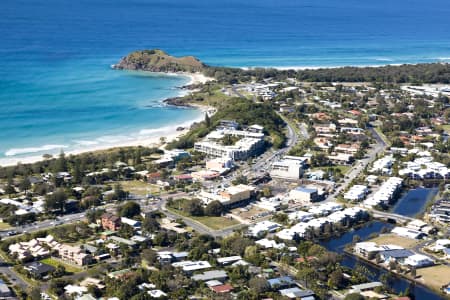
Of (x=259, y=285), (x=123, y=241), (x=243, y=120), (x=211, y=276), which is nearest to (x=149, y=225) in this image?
(x=123, y=241)

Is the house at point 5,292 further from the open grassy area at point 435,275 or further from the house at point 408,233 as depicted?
the house at point 408,233

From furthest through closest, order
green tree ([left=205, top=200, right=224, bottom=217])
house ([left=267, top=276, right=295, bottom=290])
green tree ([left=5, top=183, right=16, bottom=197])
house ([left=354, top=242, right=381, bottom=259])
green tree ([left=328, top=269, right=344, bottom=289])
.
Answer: green tree ([left=5, top=183, right=16, bottom=197]) → green tree ([left=205, top=200, right=224, bottom=217]) → house ([left=354, top=242, right=381, bottom=259]) → green tree ([left=328, top=269, right=344, bottom=289]) → house ([left=267, top=276, right=295, bottom=290])

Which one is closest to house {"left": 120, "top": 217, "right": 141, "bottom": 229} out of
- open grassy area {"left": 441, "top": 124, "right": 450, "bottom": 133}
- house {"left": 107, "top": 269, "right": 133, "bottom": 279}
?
house {"left": 107, "top": 269, "right": 133, "bottom": 279}

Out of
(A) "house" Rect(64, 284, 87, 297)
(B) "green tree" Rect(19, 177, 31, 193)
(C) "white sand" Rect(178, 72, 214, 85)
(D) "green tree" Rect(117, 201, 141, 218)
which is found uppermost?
(C) "white sand" Rect(178, 72, 214, 85)

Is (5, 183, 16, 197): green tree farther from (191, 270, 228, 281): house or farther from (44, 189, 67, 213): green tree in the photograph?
(191, 270, 228, 281): house

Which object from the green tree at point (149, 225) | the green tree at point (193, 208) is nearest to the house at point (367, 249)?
the green tree at point (193, 208)

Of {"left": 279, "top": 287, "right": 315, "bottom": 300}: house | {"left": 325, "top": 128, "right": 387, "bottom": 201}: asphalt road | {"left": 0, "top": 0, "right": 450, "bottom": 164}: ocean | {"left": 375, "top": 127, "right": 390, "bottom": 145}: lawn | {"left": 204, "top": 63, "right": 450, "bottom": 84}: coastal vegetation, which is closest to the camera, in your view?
{"left": 279, "top": 287, "right": 315, "bottom": 300}: house

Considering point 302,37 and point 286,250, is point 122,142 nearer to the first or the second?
point 286,250
